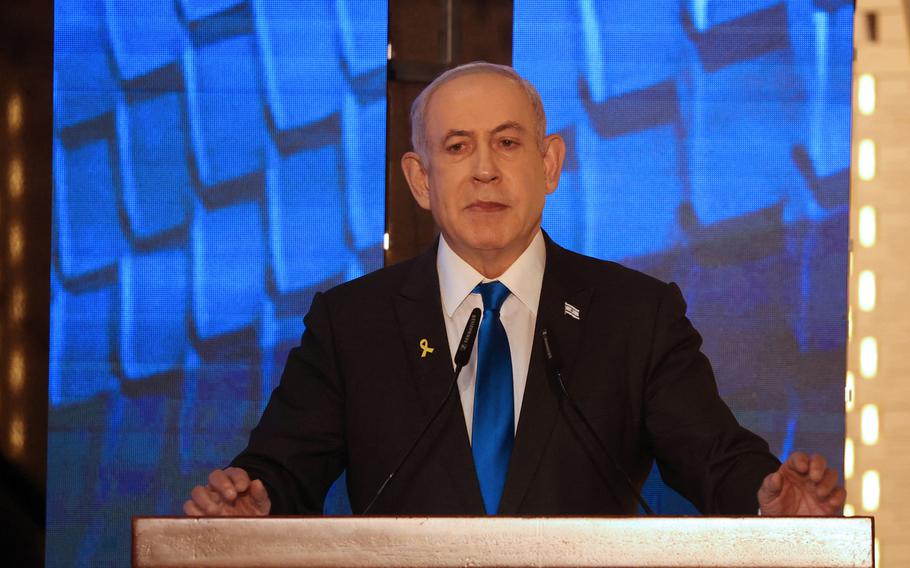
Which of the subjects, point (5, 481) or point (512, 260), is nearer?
point (512, 260)

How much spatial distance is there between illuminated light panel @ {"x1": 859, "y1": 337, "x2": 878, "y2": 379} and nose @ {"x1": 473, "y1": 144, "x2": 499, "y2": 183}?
1311 millimetres

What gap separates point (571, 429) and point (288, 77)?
1368mm

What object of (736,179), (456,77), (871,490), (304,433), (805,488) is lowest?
(871,490)

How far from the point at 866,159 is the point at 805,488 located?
162 centimetres

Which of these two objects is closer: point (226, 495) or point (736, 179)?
point (226, 495)

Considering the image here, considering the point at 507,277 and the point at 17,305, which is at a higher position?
the point at 507,277

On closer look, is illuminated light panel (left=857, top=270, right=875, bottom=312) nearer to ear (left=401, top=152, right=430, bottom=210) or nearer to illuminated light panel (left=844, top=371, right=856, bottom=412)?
illuminated light panel (left=844, top=371, right=856, bottom=412)

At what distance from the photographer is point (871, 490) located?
2.91m

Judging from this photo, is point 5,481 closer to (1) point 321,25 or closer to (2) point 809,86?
(1) point 321,25

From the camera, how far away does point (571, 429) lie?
77.3 inches

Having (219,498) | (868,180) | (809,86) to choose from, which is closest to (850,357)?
(868,180)

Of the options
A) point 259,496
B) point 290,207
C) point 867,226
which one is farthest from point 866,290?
point 259,496

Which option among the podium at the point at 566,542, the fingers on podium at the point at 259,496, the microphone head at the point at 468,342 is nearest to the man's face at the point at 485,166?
the microphone head at the point at 468,342

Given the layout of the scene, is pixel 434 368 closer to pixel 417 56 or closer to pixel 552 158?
pixel 552 158
